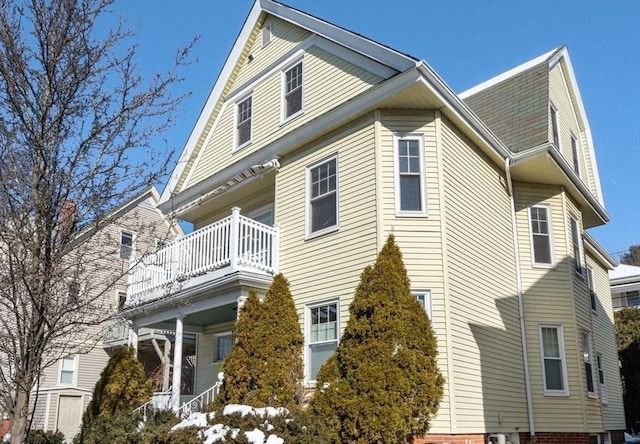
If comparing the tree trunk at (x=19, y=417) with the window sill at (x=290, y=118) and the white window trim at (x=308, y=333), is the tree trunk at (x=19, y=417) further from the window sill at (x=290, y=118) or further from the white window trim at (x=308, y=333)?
the window sill at (x=290, y=118)

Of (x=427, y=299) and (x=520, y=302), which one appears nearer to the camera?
(x=427, y=299)

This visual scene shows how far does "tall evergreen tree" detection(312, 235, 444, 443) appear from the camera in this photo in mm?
9086

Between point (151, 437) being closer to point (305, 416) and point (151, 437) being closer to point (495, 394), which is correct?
point (305, 416)

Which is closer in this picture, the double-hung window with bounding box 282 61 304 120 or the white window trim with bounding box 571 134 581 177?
the double-hung window with bounding box 282 61 304 120

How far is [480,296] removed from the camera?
39.4 ft

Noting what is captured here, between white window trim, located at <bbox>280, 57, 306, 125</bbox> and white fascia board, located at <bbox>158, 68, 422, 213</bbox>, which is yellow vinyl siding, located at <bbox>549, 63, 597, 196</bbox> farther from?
white window trim, located at <bbox>280, 57, 306, 125</bbox>

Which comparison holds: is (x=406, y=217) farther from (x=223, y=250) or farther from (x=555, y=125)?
(x=555, y=125)

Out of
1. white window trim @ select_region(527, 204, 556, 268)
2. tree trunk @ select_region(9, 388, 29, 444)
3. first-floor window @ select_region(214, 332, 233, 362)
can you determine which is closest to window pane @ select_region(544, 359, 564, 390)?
white window trim @ select_region(527, 204, 556, 268)

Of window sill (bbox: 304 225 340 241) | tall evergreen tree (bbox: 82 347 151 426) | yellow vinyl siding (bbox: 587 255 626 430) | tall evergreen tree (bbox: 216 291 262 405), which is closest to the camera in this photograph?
tall evergreen tree (bbox: 216 291 262 405)

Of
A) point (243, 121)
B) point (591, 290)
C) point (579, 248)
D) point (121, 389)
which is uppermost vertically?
point (243, 121)

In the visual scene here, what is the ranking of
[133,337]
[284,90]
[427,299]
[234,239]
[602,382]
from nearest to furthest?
[427,299], [234,239], [284,90], [133,337], [602,382]

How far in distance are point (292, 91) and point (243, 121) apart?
210 cm

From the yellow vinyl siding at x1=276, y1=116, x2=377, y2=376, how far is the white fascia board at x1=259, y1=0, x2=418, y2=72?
4.05 feet

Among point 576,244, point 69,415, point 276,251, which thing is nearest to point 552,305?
point 576,244
